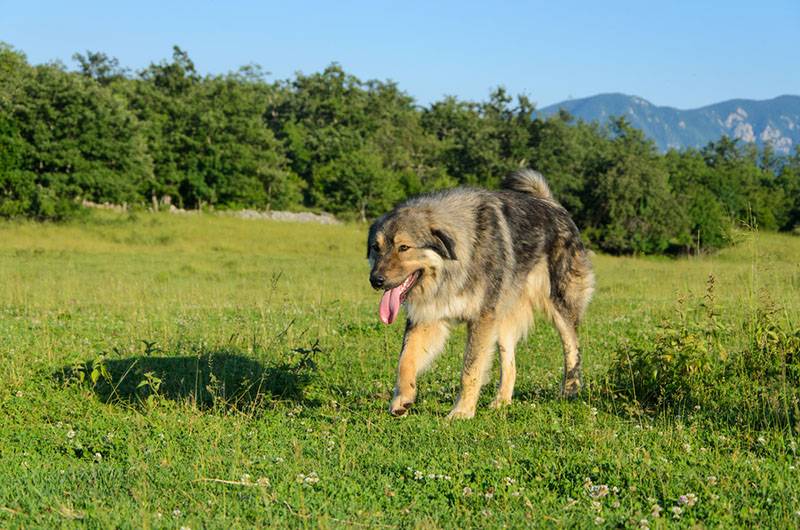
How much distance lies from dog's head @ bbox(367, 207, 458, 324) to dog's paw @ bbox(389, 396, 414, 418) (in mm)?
782

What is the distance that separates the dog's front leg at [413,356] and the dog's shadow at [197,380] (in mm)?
1361

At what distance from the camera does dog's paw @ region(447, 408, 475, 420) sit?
773 centimetres

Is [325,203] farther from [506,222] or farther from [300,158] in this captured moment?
[506,222]

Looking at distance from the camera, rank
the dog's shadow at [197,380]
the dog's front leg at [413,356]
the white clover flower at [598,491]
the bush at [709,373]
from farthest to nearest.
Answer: the dog's shadow at [197,380] < the bush at [709,373] < the dog's front leg at [413,356] < the white clover flower at [598,491]

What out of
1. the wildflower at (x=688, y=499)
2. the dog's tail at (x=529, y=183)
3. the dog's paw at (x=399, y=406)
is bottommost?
the dog's paw at (x=399, y=406)

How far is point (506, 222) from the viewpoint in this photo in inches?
336

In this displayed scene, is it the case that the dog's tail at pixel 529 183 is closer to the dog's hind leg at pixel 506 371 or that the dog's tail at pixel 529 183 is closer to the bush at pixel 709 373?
the dog's hind leg at pixel 506 371

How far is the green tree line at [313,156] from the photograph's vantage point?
46.1 m

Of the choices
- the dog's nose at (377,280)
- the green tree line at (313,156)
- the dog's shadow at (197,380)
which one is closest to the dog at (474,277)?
the dog's nose at (377,280)

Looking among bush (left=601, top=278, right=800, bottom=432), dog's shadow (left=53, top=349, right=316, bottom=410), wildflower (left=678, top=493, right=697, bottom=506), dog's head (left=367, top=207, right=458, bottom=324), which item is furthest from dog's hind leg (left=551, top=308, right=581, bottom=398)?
wildflower (left=678, top=493, right=697, bottom=506)

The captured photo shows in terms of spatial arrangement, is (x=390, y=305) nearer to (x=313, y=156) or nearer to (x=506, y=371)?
(x=506, y=371)

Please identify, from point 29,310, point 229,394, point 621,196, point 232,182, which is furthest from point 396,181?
point 229,394

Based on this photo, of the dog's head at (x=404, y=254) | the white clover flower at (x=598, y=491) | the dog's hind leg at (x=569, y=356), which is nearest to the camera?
the white clover flower at (x=598, y=491)

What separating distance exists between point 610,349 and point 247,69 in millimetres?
76757
